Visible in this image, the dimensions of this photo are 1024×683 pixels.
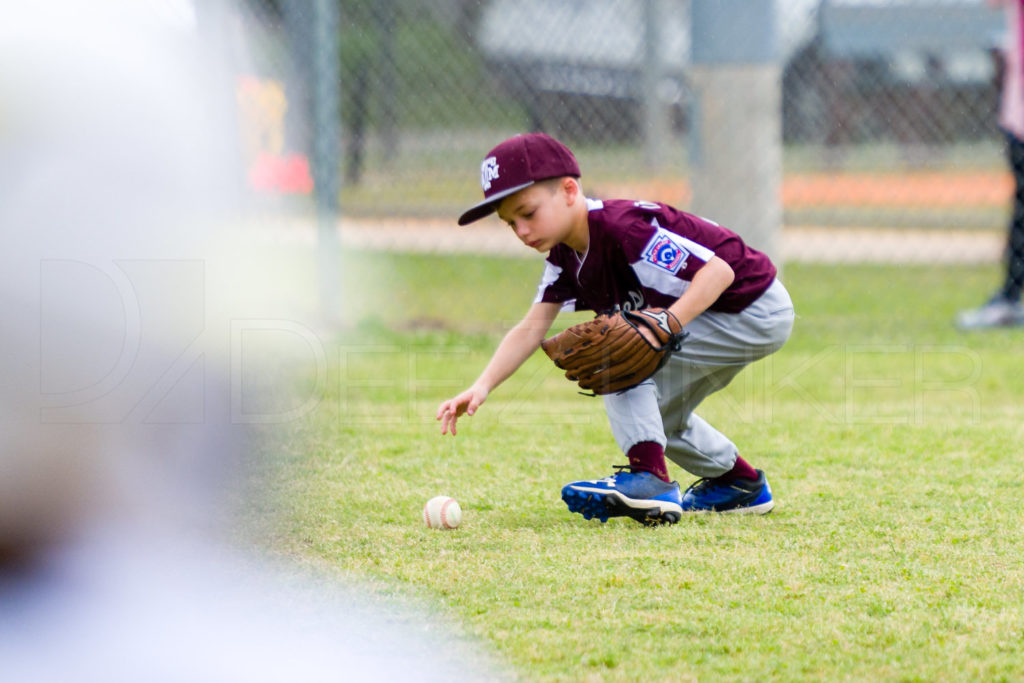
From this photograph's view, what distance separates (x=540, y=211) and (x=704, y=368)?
713mm

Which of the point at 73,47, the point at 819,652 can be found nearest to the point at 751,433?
the point at 819,652

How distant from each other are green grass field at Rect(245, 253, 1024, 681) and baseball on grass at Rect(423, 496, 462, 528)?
5cm

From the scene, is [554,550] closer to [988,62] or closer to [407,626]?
[407,626]

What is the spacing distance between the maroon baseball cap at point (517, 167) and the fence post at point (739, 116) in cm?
390

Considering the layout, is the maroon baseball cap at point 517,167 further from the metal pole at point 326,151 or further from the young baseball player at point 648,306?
the metal pole at point 326,151

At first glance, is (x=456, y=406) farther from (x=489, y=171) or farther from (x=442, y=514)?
(x=489, y=171)

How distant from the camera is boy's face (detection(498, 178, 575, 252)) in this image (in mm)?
3387

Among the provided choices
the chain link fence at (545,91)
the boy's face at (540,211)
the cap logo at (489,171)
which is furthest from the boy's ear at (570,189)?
the chain link fence at (545,91)

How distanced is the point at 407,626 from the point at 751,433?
249cm

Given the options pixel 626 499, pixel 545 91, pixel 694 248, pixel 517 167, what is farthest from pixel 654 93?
pixel 626 499

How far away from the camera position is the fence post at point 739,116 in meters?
7.10

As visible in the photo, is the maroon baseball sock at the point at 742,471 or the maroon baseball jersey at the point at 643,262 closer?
the maroon baseball jersey at the point at 643,262

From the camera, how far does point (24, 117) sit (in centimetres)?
284

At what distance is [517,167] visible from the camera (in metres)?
3.36
